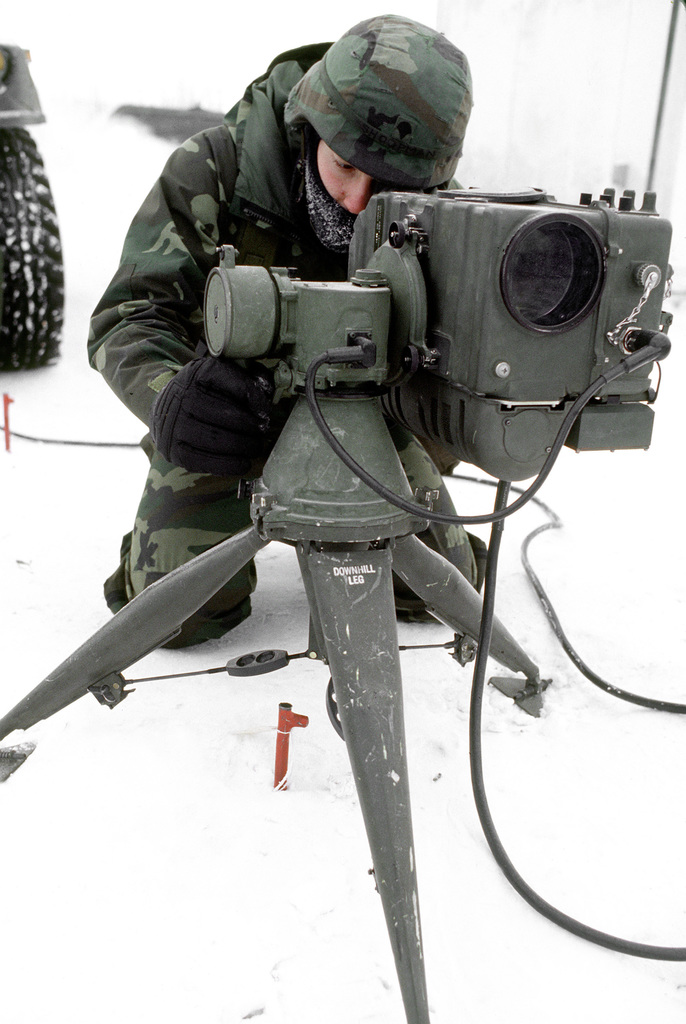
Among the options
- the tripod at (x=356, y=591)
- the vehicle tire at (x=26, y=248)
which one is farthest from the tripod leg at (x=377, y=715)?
the vehicle tire at (x=26, y=248)

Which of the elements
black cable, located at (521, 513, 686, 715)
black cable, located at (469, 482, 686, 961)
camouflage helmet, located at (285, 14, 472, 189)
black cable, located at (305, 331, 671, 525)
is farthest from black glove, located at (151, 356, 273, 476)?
black cable, located at (521, 513, 686, 715)

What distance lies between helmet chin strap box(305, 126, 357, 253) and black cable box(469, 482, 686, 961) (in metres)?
0.60

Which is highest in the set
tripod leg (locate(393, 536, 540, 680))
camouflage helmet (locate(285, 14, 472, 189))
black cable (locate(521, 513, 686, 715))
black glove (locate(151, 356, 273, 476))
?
camouflage helmet (locate(285, 14, 472, 189))

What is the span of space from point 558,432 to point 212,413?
377 millimetres

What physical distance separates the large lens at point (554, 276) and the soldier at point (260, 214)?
1.19 feet

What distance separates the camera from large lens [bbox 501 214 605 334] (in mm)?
764

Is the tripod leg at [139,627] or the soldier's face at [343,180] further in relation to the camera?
the soldier's face at [343,180]

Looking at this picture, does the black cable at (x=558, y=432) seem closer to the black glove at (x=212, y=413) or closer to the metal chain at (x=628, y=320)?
the metal chain at (x=628, y=320)

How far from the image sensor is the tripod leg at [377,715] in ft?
2.60

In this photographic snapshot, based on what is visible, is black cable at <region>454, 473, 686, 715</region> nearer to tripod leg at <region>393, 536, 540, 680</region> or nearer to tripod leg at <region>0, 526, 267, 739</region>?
tripod leg at <region>393, 536, 540, 680</region>

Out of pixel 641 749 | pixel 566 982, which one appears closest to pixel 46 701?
pixel 566 982

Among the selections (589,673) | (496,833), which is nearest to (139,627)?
(496,833)

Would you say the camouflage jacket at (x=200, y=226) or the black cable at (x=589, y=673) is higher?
the camouflage jacket at (x=200, y=226)

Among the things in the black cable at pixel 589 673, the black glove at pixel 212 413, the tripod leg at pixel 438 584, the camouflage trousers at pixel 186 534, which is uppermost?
the black glove at pixel 212 413
